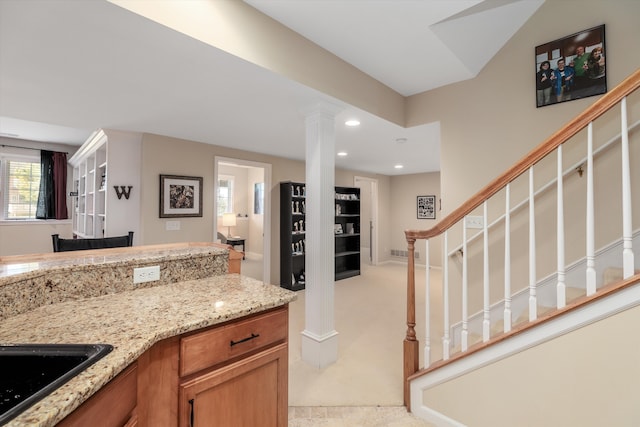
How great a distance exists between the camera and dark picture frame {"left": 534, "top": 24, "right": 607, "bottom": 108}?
1922 mm

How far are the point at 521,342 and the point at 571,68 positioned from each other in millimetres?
1945

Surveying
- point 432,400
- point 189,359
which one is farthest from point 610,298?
point 189,359

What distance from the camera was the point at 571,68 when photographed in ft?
6.66

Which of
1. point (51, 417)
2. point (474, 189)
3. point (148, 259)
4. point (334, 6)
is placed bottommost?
point (51, 417)

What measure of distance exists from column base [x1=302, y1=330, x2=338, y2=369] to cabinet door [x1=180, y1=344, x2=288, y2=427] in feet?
3.43

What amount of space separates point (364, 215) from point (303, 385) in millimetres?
5214

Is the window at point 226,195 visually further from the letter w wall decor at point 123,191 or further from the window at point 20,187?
the letter w wall decor at point 123,191

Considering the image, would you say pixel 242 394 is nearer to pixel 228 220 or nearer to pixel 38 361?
pixel 38 361

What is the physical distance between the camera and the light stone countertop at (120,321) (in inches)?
24.0

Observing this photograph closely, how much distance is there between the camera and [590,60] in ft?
6.39

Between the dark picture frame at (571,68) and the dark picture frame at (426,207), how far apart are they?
14.0 ft

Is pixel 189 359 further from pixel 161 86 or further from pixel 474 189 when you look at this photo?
pixel 474 189

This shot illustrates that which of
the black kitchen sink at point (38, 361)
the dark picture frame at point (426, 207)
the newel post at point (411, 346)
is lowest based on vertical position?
the newel post at point (411, 346)

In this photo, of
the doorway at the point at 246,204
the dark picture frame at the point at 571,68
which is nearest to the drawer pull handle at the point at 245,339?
the dark picture frame at the point at 571,68
